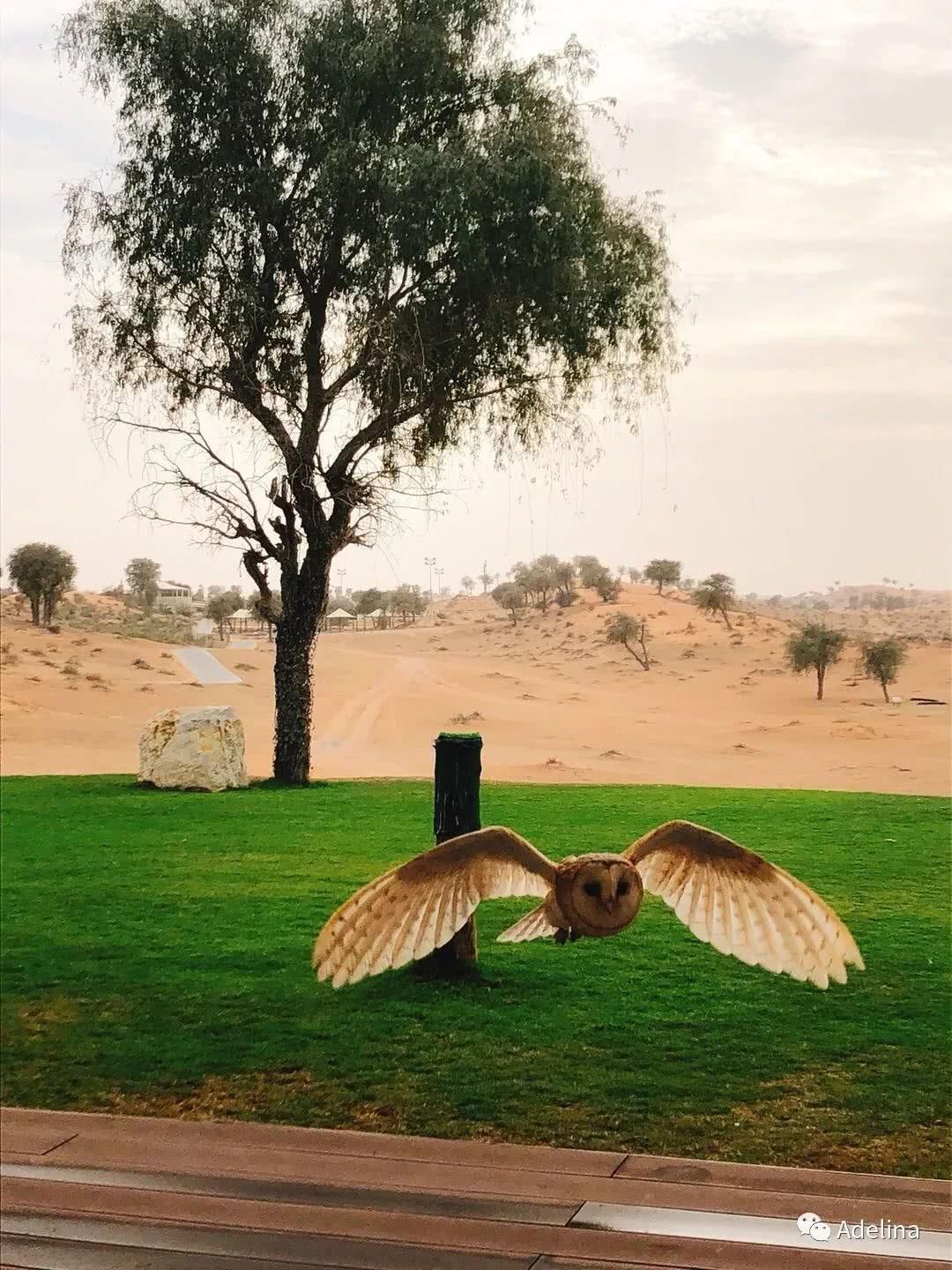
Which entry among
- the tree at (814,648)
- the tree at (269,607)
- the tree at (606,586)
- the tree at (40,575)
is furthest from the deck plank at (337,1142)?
the tree at (40,575)

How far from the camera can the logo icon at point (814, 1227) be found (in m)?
1.88

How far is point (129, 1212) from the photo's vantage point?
2.04 metres

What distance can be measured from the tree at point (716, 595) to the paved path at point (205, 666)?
139 cm

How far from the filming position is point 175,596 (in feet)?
11.8

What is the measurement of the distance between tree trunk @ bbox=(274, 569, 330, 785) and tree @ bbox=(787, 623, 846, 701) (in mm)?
1253

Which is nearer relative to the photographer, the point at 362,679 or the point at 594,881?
the point at 594,881

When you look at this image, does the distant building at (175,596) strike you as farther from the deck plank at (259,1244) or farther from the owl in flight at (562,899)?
the deck plank at (259,1244)

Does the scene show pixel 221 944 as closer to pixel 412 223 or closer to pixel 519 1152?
pixel 519 1152

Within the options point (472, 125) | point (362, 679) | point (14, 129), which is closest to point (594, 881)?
point (362, 679)

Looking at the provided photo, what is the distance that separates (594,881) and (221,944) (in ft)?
4.37

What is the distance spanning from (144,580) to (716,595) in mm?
1646

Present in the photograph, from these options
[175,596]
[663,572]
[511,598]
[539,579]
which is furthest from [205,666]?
[663,572]

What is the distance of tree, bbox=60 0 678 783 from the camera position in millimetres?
2746

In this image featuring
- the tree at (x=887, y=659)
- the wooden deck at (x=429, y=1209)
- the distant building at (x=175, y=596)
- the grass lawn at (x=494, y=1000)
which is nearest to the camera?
the wooden deck at (x=429, y=1209)
